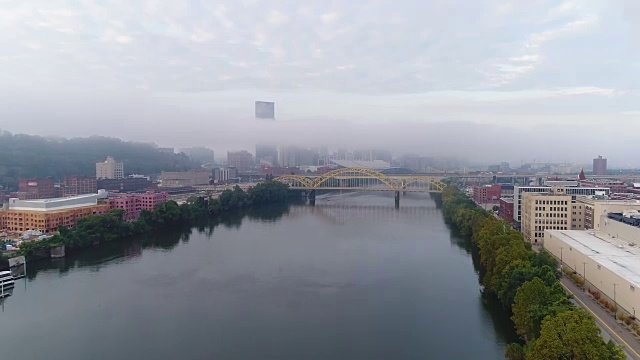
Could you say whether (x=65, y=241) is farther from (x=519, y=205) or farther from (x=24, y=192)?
(x=24, y=192)

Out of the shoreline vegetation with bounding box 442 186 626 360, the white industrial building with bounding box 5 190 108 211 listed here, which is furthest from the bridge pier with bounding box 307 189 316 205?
the shoreline vegetation with bounding box 442 186 626 360

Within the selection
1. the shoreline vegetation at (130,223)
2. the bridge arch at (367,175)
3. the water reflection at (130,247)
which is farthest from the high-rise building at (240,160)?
the water reflection at (130,247)

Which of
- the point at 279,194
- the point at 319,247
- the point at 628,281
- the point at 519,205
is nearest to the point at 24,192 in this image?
the point at 279,194

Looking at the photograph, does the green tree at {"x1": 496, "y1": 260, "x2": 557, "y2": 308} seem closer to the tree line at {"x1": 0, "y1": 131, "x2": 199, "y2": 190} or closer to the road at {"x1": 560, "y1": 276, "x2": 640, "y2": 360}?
the road at {"x1": 560, "y1": 276, "x2": 640, "y2": 360}

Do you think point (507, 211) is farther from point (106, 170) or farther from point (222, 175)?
point (222, 175)

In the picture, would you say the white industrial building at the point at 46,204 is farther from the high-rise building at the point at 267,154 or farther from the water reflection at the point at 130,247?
the high-rise building at the point at 267,154

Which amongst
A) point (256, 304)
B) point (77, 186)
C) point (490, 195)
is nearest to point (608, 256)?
point (256, 304)
